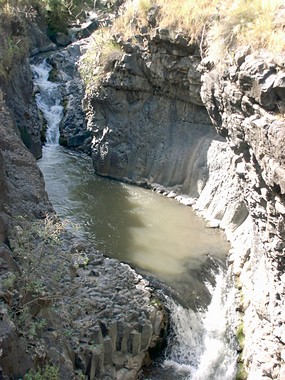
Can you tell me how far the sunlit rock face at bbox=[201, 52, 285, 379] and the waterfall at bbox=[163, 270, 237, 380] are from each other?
0.46 meters

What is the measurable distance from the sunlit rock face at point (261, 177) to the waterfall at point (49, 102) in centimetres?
1193

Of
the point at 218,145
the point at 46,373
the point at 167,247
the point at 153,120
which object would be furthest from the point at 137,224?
the point at 46,373

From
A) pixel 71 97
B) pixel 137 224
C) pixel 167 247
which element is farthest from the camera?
pixel 71 97

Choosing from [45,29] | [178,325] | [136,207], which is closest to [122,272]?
[178,325]

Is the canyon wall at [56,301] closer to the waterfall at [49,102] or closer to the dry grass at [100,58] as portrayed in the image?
the dry grass at [100,58]

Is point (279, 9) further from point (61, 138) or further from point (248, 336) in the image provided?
point (61, 138)

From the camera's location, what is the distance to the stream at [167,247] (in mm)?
10414

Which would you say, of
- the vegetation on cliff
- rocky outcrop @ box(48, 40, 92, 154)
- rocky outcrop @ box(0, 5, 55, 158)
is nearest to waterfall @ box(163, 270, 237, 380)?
the vegetation on cliff

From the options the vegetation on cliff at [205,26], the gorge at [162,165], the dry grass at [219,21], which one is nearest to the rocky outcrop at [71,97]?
the gorge at [162,165]

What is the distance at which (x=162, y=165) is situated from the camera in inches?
717

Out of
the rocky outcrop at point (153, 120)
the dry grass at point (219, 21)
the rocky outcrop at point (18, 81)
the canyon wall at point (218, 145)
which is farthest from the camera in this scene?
the rocky outcrop at point (18, 81)

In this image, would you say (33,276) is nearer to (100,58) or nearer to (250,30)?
(250,30)

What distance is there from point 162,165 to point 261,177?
9.27 meters

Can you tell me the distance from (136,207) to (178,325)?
6.39 metres
